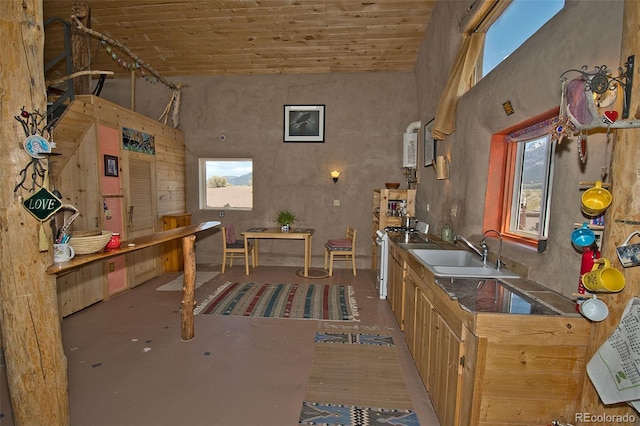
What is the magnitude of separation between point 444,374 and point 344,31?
4547 mm

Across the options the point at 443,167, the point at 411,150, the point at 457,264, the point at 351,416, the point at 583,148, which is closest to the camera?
the point at 583,148

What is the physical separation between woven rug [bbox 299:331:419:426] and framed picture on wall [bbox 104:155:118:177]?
3333mm

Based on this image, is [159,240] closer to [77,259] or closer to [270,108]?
[77,259]

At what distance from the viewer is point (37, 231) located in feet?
4.88

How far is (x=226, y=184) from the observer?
568cm

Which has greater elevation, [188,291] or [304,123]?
[304,123]

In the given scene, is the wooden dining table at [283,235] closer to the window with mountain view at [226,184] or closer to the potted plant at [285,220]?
the potted plant at [285,220]

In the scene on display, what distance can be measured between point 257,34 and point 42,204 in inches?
160

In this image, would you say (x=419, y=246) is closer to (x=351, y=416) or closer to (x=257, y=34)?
(x=351, y=416)

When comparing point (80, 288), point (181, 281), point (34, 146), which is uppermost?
point (34, 146)

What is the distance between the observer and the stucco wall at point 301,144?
5262 mm

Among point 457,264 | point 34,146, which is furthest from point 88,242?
point 457,264

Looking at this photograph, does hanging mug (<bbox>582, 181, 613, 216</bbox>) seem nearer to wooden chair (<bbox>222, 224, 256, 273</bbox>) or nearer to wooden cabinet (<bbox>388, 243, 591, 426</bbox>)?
wooden cabinet (<bbox>388, 243, 591, 426</bbox>)

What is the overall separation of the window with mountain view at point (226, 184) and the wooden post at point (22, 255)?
161 inches
